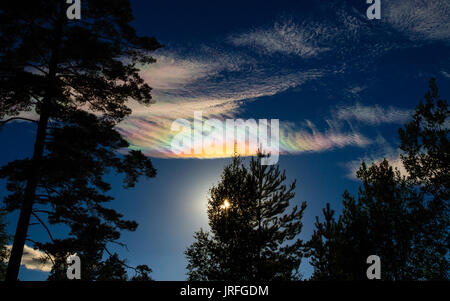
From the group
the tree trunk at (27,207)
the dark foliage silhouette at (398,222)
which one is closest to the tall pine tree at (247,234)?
the dark foliage silhouette at (398,222)

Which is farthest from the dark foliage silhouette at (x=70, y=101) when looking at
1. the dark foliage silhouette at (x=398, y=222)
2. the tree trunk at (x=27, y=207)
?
the dark foliage silhouette at (x=398, y=222)

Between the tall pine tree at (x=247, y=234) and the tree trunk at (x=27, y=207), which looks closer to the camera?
the tree trunk at (x=27, y=207)

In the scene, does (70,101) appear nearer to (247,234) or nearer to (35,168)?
(35,168)

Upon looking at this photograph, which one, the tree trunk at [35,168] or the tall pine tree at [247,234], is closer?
the tree trunk at [35,168]

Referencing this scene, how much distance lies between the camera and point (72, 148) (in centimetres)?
838

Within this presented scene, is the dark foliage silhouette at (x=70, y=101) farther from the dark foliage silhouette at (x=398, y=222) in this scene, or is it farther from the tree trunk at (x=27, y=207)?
the dark foliage silhouette at (x=398, y=222)

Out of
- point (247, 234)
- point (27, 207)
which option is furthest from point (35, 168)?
point (247, 234)

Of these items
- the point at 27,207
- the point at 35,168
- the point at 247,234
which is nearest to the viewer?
the point at 27,207

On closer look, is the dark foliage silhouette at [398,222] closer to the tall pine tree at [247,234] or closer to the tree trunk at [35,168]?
the tall pine tree at [247,234]

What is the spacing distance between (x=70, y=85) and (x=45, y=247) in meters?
4.91

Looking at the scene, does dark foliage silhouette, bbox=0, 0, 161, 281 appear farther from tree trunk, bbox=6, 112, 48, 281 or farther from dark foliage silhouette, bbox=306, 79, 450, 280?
dark foliage silhouette, bbox=306, 79, 450, 280

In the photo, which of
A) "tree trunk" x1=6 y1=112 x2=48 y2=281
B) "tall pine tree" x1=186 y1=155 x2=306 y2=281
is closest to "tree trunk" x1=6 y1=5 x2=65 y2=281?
"tree trunk" x1=6 y1=112 x2=48 y2=281
